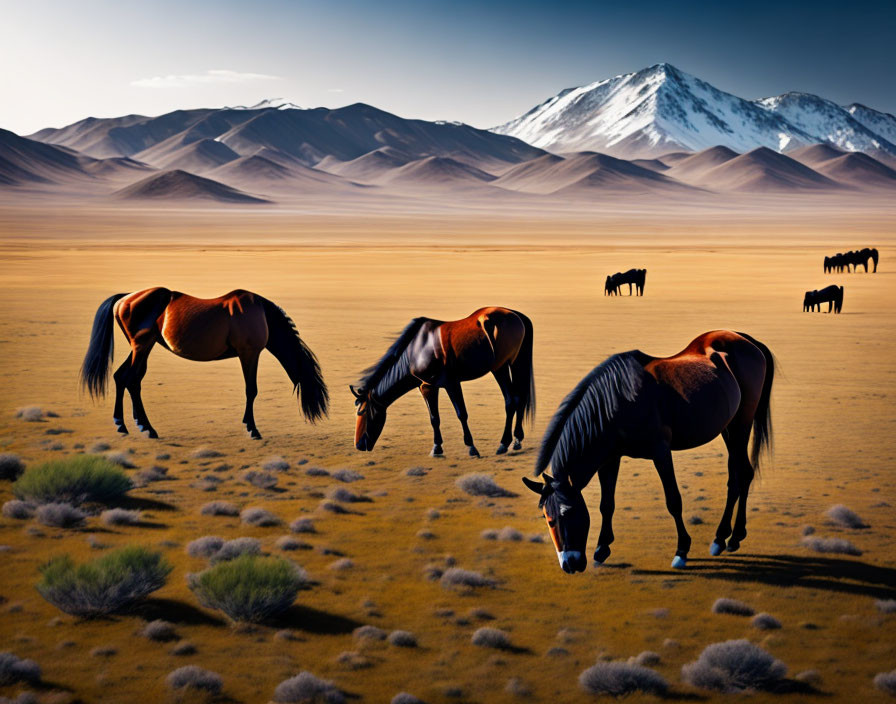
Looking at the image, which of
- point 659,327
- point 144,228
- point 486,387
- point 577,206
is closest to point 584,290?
point 659,327

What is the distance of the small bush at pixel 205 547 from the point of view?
8430 millimetres

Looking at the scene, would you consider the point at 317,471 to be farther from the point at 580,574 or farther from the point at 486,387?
the point at 486,387

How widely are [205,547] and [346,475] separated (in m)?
2.78

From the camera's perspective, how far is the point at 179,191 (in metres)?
175

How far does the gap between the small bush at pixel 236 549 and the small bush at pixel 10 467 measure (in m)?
4.05

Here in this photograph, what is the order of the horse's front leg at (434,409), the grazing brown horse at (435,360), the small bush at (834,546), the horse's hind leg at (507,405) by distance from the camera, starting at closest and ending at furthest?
the small bush at (834,546)
the grazing brown horse at (435,360)
the horse's front leg at (434,409)
the horse's hind leg at (507,405)

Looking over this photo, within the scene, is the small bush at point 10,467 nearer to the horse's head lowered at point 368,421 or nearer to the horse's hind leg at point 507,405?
the horse's head lowered at point 368,421

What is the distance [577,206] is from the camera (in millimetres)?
187125

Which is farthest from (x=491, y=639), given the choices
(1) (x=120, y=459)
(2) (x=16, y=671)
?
(1) (x=120, y=459)

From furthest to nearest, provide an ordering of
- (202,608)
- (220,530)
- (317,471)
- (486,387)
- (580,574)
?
1. (486,387)
2. (317,471)
3. (220,530)
4. (580,574)
5. (202,608)

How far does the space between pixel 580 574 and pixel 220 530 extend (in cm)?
361

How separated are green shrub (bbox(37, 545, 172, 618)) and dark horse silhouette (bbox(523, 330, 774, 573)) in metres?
3.21

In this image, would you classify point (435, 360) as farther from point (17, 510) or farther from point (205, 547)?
point (17, 510)

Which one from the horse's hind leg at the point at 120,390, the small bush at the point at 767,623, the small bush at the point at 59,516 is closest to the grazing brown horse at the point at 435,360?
the small bush at the point at 59,516
